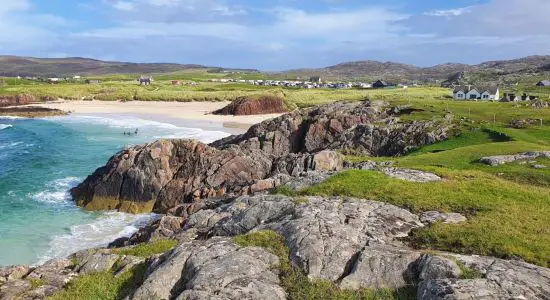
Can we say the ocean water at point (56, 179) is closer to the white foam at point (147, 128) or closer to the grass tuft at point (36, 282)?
the white foam at point (147, 128)

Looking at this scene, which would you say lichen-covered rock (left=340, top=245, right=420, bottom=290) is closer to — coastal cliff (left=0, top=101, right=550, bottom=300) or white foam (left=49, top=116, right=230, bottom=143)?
coastal cliff (left=0, top=101, right=550, bottom=300)

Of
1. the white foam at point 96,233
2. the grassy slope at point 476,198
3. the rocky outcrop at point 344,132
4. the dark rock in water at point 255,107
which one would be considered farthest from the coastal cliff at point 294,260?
the dark rock in water at point 255,107

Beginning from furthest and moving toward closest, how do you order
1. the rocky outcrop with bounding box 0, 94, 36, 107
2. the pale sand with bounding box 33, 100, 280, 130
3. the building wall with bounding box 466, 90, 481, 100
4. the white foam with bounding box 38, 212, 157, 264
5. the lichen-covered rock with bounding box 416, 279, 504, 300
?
the rocky outcrop with bounding box 0, 94, 36, 107 → the building wall with bounding box 466, 90, 481, 100 → the pale sand with bounding box 33, 100, 280, 130 → the white foam with bounding box 38, 212, 157, 264 → the lichen-covered rock with bounding box 416, 279, 504, 300

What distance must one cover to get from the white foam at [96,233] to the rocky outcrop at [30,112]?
77.5 m

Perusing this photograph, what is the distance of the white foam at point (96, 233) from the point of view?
1062 inches

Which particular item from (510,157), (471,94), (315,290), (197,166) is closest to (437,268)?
(315,290)

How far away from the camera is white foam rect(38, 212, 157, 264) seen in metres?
27.0

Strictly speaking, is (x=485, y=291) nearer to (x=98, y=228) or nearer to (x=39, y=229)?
(x=98, y=228)

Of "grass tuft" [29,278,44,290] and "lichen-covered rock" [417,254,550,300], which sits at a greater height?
"lichen-covered rock" [417,254,550,300]

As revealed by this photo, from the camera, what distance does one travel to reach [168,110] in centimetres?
10894

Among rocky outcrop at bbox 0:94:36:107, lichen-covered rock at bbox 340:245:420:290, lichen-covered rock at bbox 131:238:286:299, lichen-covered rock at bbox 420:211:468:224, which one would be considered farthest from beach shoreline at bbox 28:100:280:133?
lichen-covered rock at bbox 340:245:420:290

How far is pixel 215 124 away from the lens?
8356 centimetres

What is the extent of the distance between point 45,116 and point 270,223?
322ft

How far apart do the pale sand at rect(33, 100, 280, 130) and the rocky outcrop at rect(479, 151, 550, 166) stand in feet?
183
